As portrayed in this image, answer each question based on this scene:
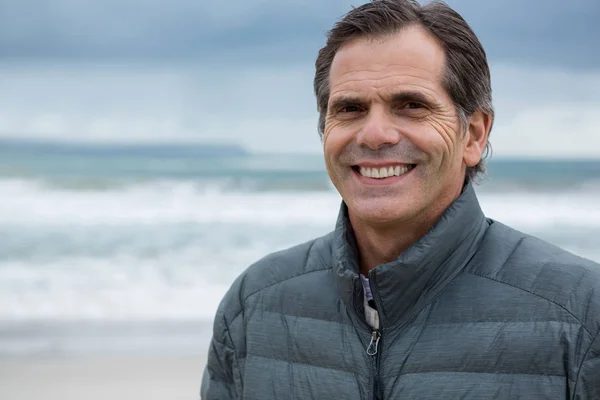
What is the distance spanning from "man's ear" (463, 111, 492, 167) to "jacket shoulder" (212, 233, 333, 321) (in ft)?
1.59

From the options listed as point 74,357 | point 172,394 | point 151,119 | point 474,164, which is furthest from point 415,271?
point 151,119

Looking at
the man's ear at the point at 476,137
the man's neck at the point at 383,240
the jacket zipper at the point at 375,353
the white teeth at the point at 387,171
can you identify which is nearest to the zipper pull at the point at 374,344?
the jacket zipper at the point at 375,353

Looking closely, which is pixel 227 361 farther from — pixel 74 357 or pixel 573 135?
pixel 573 135

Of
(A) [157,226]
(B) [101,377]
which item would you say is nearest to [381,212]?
(B) [101,377]

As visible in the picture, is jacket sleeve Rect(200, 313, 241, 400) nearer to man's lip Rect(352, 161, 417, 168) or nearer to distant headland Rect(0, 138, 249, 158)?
man's lip Rect(352, 161, 417, 168)

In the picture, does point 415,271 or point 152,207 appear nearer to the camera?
point 415,271

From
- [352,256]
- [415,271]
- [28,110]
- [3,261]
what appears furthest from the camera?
[28,110]

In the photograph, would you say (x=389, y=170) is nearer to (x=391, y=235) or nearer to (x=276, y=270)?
(x=391, y=235)

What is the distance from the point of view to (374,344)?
2.18 meters

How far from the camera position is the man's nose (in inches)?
87.0

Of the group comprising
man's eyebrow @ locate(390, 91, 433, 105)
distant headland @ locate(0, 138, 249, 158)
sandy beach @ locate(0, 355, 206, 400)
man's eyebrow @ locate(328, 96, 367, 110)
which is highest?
distant headland @ locate(0, 138, 249, 158)

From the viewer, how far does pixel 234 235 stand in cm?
1619

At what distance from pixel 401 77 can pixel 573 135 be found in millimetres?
28543

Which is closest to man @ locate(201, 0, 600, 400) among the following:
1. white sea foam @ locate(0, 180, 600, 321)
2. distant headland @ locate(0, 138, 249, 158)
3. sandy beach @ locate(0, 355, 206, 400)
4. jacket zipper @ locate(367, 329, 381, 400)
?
jacket zipper @ locate(367, 329, 381, 400)
